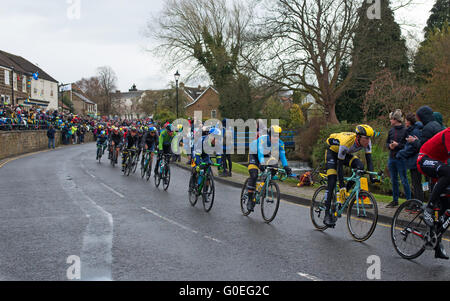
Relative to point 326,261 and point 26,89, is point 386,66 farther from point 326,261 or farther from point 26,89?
point 26,89

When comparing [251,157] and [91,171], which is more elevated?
[251,157]

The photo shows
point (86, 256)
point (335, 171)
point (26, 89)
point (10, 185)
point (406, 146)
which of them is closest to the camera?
point (86, 256)

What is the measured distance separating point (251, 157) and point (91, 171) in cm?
1177

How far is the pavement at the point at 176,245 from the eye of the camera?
17.9 ft

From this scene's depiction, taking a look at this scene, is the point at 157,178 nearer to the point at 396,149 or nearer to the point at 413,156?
the point at 396,149

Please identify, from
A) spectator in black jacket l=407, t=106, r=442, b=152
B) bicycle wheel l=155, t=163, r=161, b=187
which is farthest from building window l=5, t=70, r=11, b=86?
spectator in black jacket l=407, t=106, r=442, b=152

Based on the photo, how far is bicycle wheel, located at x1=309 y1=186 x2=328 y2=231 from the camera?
795cm

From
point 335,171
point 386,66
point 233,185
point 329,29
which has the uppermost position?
point 329,29

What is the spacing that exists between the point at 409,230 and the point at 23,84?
5649cm

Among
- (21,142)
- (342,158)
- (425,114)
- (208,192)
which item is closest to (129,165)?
(208,192)

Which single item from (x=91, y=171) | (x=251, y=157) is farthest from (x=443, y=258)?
(x=91, y=171)

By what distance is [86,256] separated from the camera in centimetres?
620

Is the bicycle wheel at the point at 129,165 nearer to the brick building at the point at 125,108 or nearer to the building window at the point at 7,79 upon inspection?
the building window at the point at 7,79

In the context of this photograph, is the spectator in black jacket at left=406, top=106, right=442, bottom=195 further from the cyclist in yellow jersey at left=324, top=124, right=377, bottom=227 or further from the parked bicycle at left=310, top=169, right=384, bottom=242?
the parked bicycle at left=310, top=169, right=384, bottom=242
